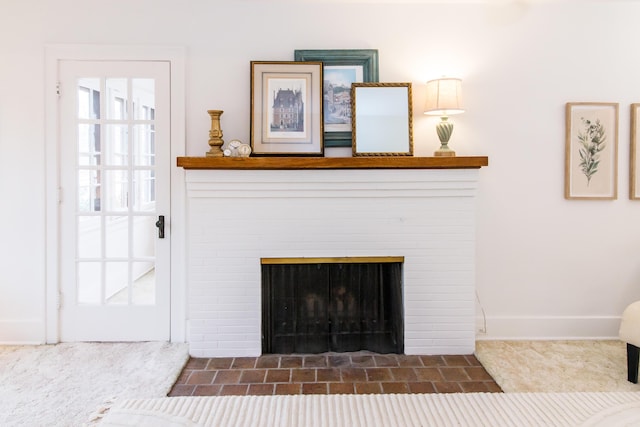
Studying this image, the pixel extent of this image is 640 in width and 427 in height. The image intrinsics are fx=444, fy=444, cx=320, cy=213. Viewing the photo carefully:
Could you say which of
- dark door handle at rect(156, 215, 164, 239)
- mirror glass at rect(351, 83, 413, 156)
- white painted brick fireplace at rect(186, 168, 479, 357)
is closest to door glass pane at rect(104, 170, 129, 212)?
dark door handle at rect(156, 215, 164, 239)

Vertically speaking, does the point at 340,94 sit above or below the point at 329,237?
above

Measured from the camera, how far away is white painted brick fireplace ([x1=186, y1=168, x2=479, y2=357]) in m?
2.88

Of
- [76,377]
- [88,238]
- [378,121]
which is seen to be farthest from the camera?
[88,238]

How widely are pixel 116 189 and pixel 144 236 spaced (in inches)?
15.1

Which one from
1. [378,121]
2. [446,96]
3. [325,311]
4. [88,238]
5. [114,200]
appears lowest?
[325,311]

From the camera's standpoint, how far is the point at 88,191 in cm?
311

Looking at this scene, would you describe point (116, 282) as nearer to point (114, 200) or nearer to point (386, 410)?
point (114, 200)

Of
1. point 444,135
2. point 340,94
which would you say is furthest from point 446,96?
point 340,94

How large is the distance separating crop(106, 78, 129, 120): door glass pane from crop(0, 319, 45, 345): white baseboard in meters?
1.54

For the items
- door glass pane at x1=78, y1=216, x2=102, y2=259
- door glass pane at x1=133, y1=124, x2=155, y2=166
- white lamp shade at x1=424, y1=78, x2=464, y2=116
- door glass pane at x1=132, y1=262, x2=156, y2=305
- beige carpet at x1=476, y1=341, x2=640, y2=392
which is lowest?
beige carpet at x1=476, y1=341, x2=640, y2=392

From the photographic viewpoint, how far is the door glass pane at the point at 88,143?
3094 millimetres

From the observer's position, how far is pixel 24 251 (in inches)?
122

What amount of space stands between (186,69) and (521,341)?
3.03 metres

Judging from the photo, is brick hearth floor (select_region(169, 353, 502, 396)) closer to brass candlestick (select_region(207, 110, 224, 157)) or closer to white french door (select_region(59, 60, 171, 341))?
white french door (select_region(59, 60, 171, 341))
